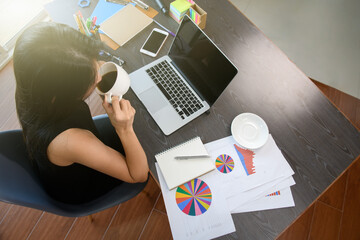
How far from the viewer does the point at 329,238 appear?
1537mm

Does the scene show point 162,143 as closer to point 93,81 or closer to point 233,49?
point 93,81

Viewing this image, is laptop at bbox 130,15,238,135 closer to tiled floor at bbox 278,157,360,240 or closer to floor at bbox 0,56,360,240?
floor at bbox 0,56,360,240

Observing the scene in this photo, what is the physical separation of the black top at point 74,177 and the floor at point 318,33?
205 cm

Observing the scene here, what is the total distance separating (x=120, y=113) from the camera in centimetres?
82

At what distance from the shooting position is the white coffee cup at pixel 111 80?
2.65 ft

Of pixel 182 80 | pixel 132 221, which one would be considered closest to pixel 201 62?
pixel 182 80

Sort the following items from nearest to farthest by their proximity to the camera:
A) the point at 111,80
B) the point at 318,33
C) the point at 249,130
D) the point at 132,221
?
1. the point at 111,80
2. the point at 249,130
3. the point at 132,221
4. the point at 318,33

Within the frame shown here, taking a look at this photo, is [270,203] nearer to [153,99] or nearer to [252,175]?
[252,175]

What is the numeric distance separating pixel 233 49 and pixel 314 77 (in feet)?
4.32

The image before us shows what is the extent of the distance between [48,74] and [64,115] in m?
0.17

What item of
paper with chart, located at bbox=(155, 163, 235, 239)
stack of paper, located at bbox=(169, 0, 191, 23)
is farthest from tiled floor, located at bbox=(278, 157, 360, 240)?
stack of paper, located at bbox=(169, 0, 191, 23)

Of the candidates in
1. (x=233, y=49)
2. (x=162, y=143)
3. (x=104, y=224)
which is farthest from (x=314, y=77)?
(x=104, y=224)

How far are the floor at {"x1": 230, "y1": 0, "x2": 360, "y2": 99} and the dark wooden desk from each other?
3.91 feet

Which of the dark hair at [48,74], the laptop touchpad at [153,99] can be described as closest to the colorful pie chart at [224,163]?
the laptop touchpad at [153,99]
